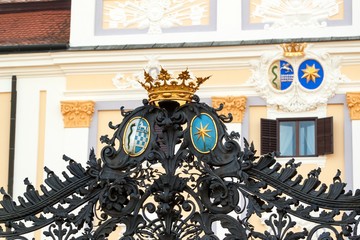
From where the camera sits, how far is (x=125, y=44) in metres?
33.4

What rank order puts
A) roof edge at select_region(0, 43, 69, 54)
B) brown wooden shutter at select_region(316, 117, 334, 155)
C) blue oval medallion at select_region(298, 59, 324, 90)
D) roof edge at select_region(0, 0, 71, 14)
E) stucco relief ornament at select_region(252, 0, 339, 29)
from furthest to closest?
roof edge at select_region(0, 0, 71, 14), roof edge at select_region(0, 43, 69, 54), stucco relief ornament at select_region(252, 0, 339, 29), blue oval medallion at select_region(298, 59, 324, 90), brown wooden shutter at select_region(316, 117, 334, 155)

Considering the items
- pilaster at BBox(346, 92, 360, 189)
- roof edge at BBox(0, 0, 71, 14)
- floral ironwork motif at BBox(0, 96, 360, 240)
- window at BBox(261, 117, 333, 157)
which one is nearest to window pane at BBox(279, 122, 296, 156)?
window at BBox(261, 117, 333, 157)

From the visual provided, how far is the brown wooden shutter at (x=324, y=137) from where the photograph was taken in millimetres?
32031

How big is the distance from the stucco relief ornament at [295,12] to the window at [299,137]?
2.01m

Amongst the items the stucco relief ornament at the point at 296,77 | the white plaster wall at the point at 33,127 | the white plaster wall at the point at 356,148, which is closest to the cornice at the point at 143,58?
the stucco relief ornament at the point at 296,77

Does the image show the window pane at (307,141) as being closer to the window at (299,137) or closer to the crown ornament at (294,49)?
the window at (299,137)

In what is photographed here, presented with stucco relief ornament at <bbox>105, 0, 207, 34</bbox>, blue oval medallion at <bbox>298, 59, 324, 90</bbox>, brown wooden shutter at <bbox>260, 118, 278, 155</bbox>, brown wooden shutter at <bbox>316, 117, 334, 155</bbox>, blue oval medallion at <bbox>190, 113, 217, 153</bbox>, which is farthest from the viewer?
stucco relief ornament at <bbox>105, 0, 207, 34</bbox>

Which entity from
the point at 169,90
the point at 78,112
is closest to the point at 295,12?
the point at 78,112

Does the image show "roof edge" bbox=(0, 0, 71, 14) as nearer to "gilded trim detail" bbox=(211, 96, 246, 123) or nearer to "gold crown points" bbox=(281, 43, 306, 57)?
"gilded trim detail" bbox=(211, 96, 246, 123)

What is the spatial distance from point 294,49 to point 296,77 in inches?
23.2

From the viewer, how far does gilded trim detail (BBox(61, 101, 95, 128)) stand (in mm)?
33312

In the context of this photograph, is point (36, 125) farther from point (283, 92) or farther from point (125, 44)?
point (283, 92)

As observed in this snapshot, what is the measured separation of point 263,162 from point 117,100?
57.2 feet

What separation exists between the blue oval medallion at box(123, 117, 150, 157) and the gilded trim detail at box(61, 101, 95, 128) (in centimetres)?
1681
